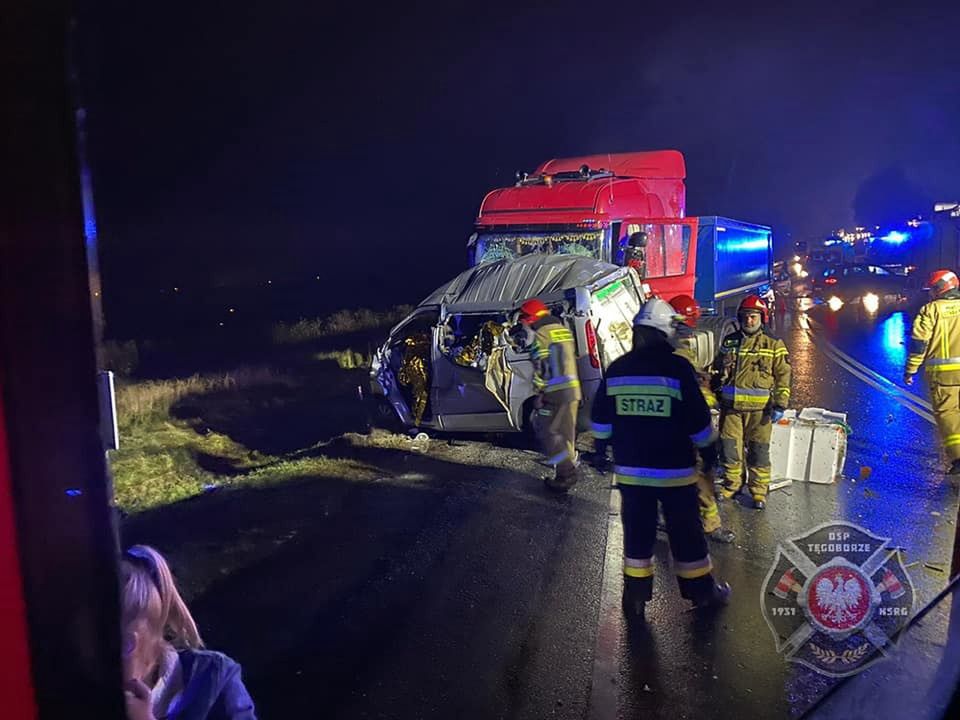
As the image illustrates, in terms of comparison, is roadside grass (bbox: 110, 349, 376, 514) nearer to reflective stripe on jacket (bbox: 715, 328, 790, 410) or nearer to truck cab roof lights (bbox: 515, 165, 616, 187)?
reflective stripe on jacket (bbox: 715, 328, 790, 410)

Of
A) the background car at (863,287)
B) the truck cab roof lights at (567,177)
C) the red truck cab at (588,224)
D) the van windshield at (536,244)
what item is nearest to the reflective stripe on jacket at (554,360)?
the van windshield at (536,244)

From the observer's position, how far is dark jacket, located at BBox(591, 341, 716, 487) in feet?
14.1

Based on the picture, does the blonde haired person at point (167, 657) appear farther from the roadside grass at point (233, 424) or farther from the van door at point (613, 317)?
the van door at point (613, 317)

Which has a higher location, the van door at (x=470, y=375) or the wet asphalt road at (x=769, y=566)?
the van door at (x=470, y=375)

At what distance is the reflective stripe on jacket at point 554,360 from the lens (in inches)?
266

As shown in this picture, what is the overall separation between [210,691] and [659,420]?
9.24 feet

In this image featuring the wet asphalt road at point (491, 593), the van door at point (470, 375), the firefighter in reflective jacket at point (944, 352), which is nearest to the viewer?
the wet asphalt road at point (491, 593)

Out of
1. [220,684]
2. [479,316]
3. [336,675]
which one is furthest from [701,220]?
[220,684]

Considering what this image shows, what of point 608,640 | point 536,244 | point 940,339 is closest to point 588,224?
point 536,244

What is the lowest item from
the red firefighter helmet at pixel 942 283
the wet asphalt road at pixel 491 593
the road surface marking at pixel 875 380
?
the wet asphalt road at pixel 491 593

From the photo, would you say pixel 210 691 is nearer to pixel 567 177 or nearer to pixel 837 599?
pixel 837 599

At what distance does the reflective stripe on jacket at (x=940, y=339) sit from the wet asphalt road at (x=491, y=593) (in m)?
0.89

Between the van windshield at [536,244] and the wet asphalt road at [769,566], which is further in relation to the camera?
the van windshield at [536,244]

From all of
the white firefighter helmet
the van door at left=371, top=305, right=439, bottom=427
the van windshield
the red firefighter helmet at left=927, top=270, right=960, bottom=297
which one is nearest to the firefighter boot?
the white firefighter helmet
